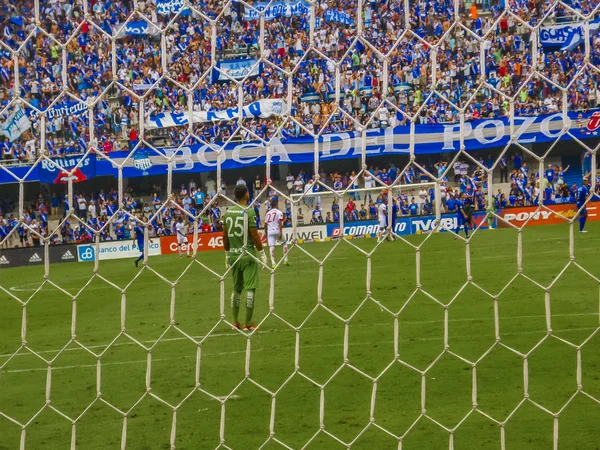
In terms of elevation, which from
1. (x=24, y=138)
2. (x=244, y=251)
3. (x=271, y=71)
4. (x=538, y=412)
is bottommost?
(x=538, y=412)

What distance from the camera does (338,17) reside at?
17.6 feet

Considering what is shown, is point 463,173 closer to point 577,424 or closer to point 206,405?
point 577,424

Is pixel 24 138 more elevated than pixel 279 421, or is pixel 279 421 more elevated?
pixel 24 138

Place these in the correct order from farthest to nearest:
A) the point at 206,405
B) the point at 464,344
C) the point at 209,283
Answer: the point at 209,283, the point at 464,344, the point at 206,405

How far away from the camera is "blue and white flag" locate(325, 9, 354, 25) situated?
202 inches

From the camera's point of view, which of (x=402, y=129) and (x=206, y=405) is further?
(x=206, y=405)

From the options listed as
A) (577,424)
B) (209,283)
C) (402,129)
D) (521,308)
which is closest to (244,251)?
(402,129)

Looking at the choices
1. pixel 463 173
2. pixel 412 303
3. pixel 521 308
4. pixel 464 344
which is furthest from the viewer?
pixel 412 303

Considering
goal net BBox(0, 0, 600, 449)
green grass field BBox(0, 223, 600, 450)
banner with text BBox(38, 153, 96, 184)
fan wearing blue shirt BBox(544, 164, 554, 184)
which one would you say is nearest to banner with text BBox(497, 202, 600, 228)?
goal net BBox(0, 0, 600, 449)

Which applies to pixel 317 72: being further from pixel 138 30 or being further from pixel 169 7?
pixel 138 30

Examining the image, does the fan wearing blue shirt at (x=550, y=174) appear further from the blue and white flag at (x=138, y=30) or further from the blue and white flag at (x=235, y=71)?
the blue and white flag at (x=138, y=30)

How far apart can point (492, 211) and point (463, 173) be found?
67 cm

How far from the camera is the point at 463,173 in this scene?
5344 millimetres

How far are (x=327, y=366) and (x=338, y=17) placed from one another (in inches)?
164
